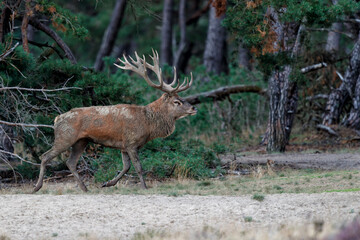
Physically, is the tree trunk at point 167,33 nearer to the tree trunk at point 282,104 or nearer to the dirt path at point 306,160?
the tree trunk at point 282,104

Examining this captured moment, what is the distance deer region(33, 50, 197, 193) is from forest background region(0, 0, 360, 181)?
23.3 inches

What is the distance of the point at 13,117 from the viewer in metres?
15.0

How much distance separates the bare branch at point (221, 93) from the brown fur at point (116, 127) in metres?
8.28

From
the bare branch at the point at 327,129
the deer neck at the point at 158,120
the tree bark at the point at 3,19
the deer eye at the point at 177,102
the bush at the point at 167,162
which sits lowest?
the bush at the point at 167,162

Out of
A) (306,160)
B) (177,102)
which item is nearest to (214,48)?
(306,160)

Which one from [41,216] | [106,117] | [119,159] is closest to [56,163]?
[119,159]

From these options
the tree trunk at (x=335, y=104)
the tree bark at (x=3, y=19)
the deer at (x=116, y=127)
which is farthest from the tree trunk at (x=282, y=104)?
the tree bark at (x=3, y=19)

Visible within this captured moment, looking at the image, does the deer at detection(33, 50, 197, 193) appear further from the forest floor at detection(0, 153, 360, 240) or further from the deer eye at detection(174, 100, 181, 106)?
the forest floor at detection(0, 153, 360, 240)

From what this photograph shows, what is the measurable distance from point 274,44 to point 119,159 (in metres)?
4.98

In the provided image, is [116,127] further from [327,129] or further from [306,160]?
[327,129]

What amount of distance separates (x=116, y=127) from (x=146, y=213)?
297 centimetres

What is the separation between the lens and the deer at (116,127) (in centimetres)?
1245

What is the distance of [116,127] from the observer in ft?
41.6

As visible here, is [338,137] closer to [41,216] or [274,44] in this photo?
[274,44]
